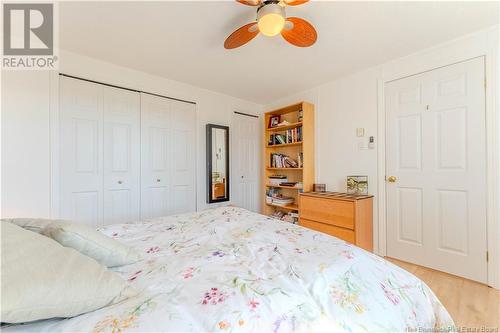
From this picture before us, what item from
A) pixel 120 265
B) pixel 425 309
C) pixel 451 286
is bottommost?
pixel 451 286

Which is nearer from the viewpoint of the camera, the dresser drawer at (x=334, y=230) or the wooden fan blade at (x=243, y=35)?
the wooden fan blade at (x=243, y=35)

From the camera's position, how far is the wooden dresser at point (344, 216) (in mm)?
2438

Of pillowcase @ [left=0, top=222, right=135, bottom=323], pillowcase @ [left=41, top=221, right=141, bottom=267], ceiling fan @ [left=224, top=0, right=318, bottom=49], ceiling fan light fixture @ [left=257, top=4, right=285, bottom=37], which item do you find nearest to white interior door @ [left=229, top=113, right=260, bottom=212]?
ceiling fan @ [left=224, top=0, right=318, bottom=49]

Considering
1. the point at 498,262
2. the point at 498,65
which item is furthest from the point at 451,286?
the point at 498,65

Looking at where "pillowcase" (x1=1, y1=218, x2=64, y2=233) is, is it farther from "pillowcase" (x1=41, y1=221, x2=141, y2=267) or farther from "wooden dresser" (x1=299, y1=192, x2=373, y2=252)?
"wooden dresser" (x1=299, y1=192, x2=373, y2=252)

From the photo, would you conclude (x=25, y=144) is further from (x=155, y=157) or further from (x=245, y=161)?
(x=245, y=161)

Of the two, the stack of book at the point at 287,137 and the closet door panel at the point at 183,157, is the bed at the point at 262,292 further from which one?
the stack of book at the point at 287,137

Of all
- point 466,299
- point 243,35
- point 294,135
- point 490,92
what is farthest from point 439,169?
point 243,35

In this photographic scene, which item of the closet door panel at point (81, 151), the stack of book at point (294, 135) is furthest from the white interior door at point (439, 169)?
the closet door panel at point (81, 151)

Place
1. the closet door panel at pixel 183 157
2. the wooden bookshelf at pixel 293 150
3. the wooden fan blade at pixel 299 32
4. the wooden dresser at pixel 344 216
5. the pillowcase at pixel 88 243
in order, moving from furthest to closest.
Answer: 1. the wooden bookshelf at pixel 293 150
2. the closet door panel at pixel 183 157
3. the wooden dresser at pixel 344 216
4. the wooden fan blade at pixel 299 32
5. the pillowcase at pixel 88 243

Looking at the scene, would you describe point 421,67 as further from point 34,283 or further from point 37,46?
point 37,46

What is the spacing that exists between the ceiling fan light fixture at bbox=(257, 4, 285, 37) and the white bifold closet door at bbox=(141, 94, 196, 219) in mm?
1881

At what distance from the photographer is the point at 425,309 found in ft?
2.91

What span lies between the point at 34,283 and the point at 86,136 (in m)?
2.27
